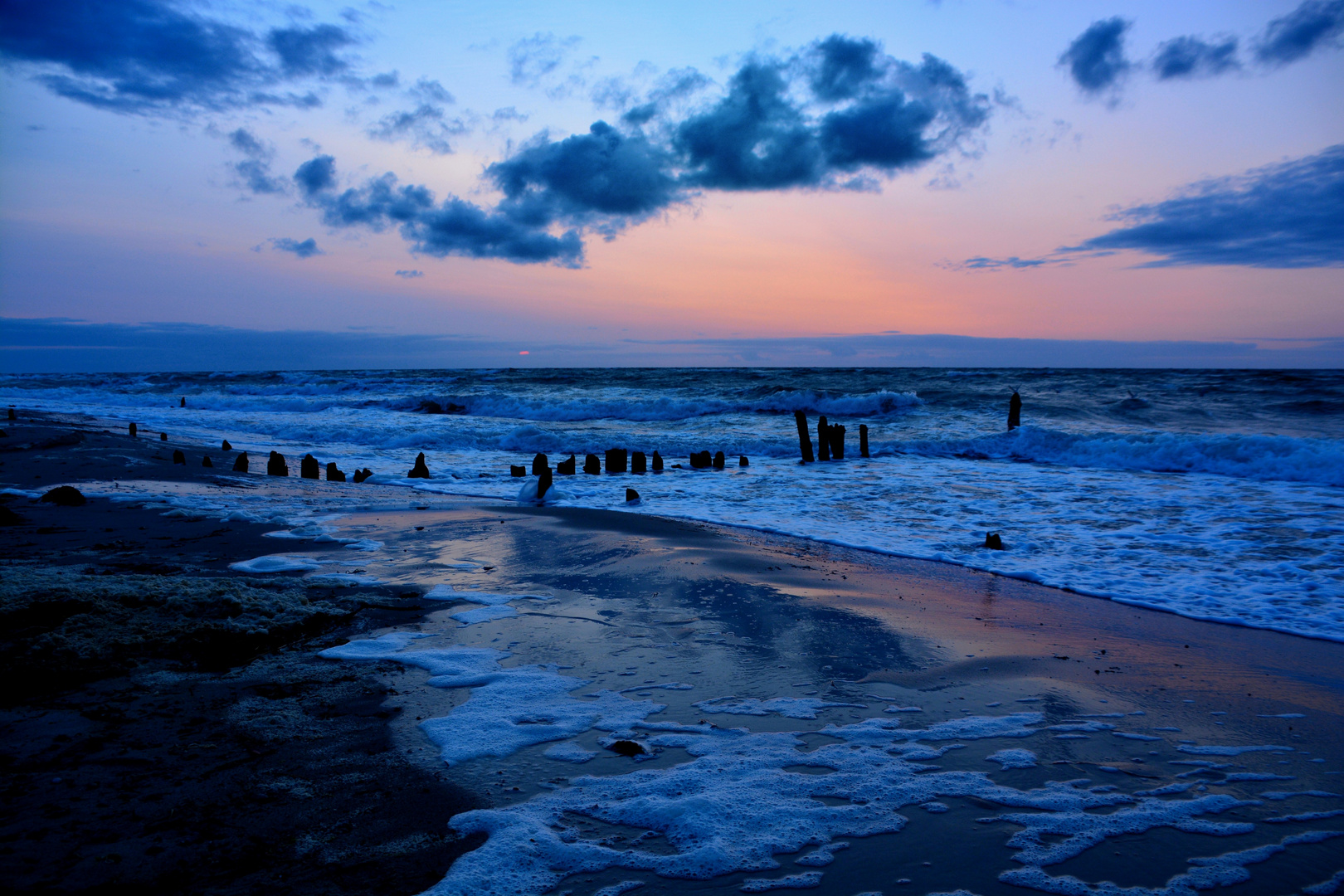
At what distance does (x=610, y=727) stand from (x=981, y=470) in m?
12.7

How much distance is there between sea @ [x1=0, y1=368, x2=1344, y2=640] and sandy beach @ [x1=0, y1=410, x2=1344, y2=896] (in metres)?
1.50

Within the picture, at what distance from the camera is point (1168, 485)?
1171cm

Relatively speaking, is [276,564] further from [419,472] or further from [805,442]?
[805,442]

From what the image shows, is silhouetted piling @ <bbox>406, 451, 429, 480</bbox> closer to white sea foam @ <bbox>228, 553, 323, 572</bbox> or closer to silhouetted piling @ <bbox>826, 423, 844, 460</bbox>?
white sea foam @ <bbox>228, 553, 323, 572</bbox>

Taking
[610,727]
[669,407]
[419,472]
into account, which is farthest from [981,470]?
[669,407]

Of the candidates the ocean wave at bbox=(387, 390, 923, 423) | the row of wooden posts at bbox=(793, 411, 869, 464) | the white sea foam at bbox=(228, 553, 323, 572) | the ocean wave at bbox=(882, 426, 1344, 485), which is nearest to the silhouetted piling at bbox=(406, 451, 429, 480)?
the white sea foam at bbox=(228, 553, 323, 572)

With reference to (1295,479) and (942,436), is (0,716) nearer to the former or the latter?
(1295,479)

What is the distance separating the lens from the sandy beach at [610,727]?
227cm

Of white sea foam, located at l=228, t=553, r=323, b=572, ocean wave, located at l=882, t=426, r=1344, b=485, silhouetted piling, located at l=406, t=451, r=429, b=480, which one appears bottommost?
silhouetted piling, located at l=406, t=451, r=429, b=480

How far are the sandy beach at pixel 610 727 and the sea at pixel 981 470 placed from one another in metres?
1.50

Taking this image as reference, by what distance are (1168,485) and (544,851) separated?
42.6 ft

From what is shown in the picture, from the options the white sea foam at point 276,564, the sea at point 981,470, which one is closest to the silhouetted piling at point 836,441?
the sea at point 981,470

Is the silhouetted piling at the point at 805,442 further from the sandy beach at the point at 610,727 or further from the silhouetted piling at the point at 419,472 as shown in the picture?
the sandy beach at the point at 610,727

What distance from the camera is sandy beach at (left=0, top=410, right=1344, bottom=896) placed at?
227 cm
